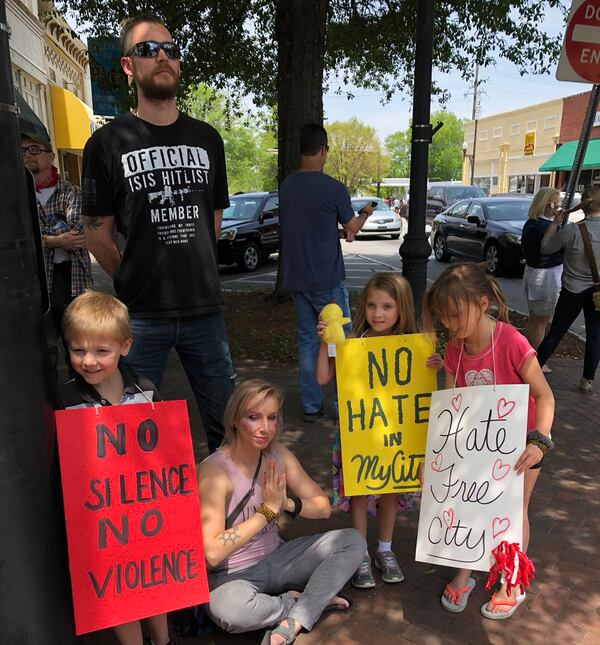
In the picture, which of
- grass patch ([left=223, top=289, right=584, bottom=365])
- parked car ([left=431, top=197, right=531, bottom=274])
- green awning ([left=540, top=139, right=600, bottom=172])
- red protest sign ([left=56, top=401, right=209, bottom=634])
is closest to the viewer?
red protest sign ([left=56, top=401, right=209, bottom=634])

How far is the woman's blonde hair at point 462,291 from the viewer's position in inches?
95.9

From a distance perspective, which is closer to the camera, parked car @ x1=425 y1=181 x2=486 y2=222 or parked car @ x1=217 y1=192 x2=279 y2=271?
parked car @ x1=217 y1=192 x2=279 y2=271

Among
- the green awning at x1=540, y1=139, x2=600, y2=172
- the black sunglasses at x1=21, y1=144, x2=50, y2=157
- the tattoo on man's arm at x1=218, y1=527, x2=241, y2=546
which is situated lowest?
the tattoo on man's arm at x1=218, y1=527, x2=241, y2=546

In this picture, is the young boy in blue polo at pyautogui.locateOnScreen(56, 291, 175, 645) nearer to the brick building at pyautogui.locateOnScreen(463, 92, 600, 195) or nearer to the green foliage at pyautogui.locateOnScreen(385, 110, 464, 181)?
the brick building at pyautogui.locateOnScreen(463, 92, 600, 195)

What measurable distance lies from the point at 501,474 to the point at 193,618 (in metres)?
1.37

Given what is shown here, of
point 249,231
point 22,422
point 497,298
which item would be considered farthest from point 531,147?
point 22,422

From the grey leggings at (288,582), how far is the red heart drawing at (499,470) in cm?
70

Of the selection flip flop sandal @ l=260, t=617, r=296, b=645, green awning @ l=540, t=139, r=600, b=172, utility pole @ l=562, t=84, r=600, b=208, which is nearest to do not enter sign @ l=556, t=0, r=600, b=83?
utility pole @ l=562, t=84, r=600, b=208

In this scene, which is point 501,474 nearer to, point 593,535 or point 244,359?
point 593,535

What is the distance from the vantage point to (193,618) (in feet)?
8.13

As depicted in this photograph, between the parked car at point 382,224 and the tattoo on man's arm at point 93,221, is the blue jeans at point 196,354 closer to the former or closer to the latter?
the tattoo on man's arm at point 93,221

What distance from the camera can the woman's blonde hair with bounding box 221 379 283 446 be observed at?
242cm

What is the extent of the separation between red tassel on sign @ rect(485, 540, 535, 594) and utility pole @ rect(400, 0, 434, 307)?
261 centimetres

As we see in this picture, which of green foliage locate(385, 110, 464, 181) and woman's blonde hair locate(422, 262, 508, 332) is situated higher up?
green foliage locate(385, 110, 464, 181)
